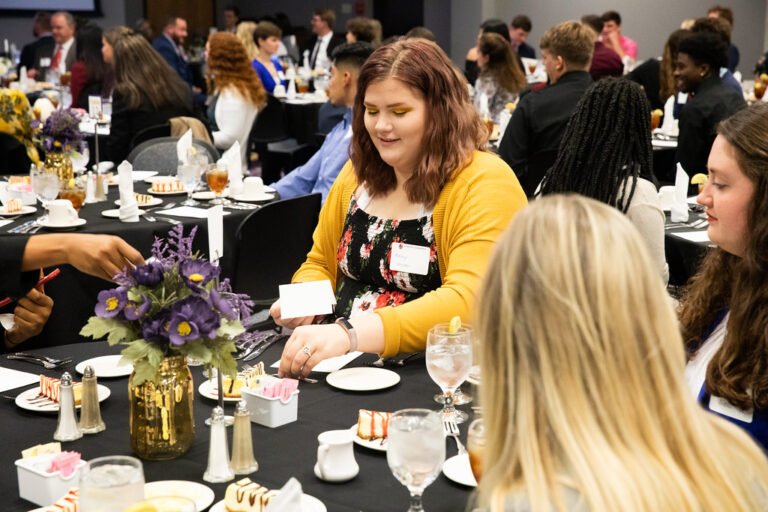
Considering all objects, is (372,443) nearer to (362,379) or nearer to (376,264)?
(362,379)

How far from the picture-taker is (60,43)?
1102 cm

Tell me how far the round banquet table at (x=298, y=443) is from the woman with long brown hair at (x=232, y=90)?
4504mm

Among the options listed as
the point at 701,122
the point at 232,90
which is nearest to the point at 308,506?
the point at 701,122

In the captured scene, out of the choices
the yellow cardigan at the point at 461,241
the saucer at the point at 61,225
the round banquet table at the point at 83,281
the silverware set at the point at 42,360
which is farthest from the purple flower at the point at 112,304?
the saucer at the point at 61,225

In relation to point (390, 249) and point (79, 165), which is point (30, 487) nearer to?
point (390, 249)

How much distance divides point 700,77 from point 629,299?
17.2 ft

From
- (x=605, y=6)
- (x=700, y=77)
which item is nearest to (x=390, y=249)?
(x=700, y=77)

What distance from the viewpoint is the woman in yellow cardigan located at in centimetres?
251

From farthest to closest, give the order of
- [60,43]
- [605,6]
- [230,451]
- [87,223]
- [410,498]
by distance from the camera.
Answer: [605,6] < [60,43] < [87,223] < [230,451] < [410,498]

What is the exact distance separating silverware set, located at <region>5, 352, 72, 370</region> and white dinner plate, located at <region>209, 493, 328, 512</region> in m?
0.84

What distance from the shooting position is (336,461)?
5.23 ft

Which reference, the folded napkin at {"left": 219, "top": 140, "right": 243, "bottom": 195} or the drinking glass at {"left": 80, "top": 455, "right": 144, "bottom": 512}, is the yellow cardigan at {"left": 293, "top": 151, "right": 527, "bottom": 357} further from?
the folded napkin at {"left": 219, "top": 140, "right": 243, "bottom": 195}

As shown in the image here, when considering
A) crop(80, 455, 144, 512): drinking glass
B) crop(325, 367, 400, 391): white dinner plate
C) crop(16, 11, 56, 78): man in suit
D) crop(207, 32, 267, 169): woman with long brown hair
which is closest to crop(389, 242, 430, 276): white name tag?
crop(325, 367, 400, 391): white dinner plate

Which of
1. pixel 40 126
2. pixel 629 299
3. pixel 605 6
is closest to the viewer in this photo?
pixel 629 299
